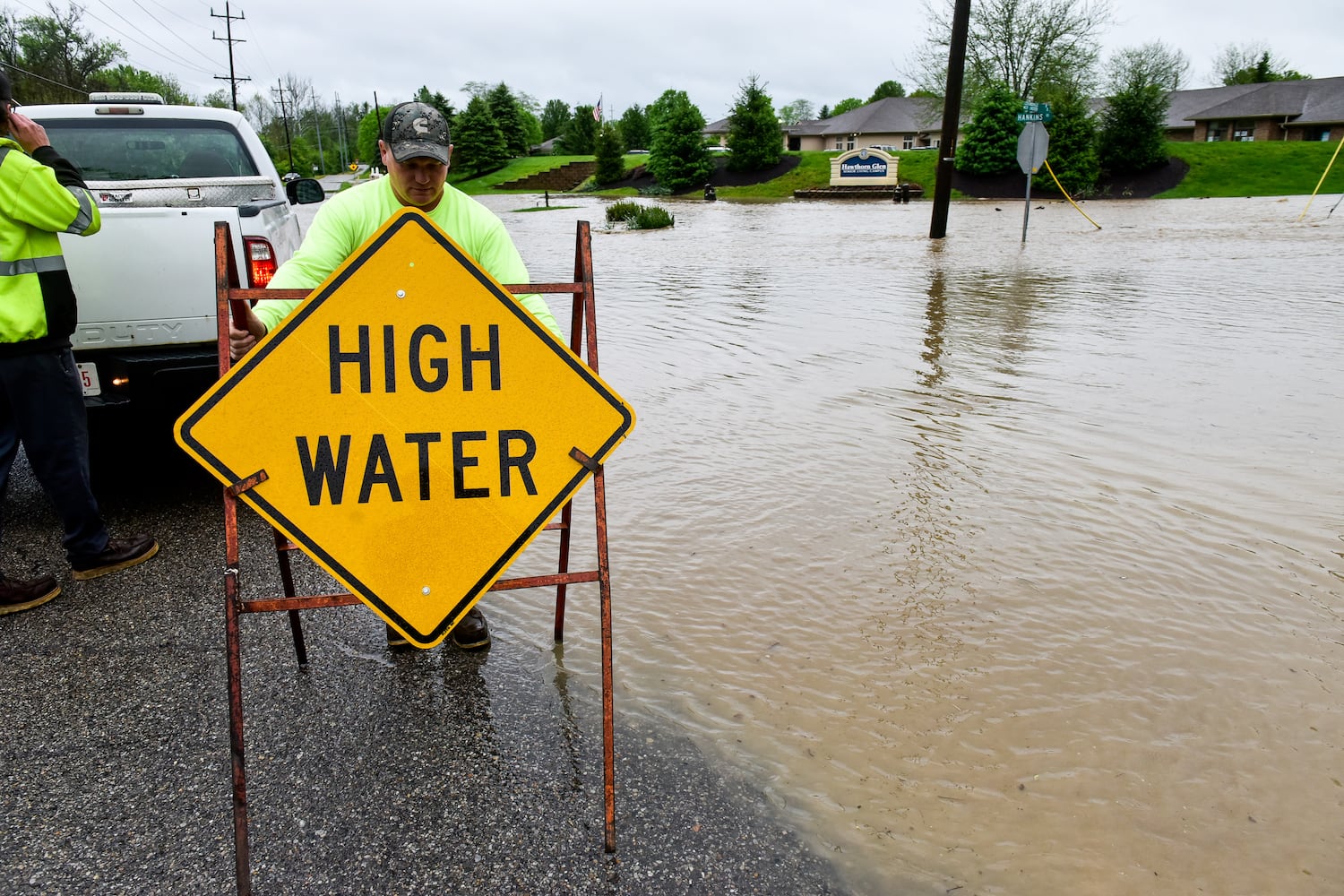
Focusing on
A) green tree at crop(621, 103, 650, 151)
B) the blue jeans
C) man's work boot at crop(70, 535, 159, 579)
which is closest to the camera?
the blue jeans

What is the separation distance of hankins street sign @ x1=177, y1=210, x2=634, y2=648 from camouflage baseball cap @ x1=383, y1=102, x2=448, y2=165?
59 cm

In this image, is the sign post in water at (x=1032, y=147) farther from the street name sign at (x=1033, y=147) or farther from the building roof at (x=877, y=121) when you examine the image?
the building roof at (x=877, y=121)

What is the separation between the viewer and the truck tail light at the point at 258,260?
459cm

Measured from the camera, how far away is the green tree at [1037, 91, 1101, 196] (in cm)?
4116

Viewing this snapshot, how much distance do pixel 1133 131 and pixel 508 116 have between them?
53.8 m

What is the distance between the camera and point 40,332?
3.58 metres

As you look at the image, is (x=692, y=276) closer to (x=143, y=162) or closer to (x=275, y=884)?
(x=143, y=162)

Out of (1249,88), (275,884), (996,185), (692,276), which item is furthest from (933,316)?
(1249,88)

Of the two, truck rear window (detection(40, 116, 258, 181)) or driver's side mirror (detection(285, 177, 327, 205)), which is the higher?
truck rear window (detection(40, 116, 258, 181))

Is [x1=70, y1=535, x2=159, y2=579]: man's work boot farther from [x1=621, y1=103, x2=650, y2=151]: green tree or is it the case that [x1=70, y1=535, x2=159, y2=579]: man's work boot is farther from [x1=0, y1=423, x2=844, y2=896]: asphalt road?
[x1=621, y1=103, x2=650, y2=151]: green tree

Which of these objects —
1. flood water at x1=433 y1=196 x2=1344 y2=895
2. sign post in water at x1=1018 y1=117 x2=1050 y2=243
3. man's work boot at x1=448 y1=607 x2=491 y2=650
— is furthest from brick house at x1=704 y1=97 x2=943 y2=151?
man's work boot at x1=448 y1=607 x2=491 y2=650

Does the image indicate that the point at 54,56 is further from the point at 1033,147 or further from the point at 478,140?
the point at 1033,147

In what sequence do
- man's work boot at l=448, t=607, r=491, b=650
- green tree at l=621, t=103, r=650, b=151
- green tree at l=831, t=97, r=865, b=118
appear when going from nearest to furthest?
man's work boot at l=448, t=607, r=491, b=650 < green tree at l=621, t=103, r=650, b=151 < green tree at l=831, t=97, r=865, b=118

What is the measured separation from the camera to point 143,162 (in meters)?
5.81
